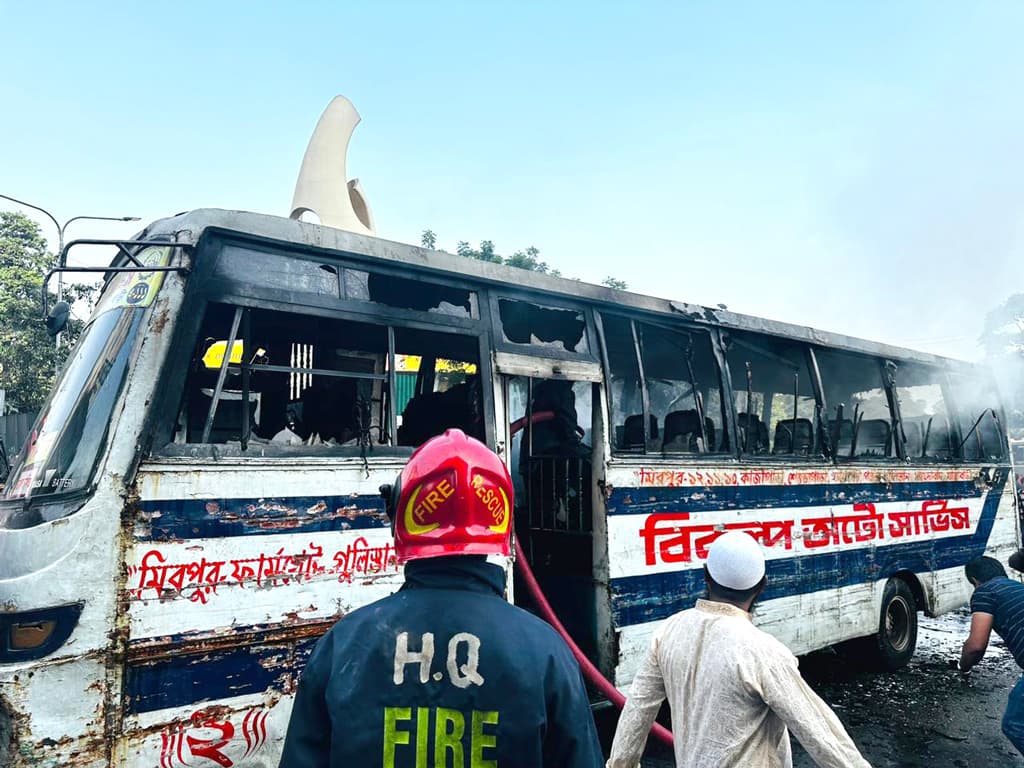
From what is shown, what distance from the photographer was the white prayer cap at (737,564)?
2.46 metres

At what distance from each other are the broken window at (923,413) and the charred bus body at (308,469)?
1738 millimetres

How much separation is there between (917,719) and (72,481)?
6.18 metres

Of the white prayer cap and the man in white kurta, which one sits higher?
the white prayer cap

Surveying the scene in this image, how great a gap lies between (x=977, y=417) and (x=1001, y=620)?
5.73 meters

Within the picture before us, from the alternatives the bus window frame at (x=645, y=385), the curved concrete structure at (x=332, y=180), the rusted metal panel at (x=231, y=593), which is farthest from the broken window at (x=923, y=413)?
the curved concrete structure at (x=332, y=180)

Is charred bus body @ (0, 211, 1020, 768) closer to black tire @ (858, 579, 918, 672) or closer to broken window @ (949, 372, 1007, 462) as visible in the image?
black tire @ (858, 579, 918, 672)

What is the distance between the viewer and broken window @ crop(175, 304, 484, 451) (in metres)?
3.30

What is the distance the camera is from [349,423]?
3.76 metres

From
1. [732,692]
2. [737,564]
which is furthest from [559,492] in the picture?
[732,692]

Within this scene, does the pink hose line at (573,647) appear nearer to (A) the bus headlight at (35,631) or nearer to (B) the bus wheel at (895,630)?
(A) the bus headlight at (35,631)

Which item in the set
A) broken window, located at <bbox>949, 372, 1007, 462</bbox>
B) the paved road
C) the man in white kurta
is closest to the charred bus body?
the paved road

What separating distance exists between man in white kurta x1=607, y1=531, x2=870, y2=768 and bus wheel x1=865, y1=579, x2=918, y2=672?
5.37m

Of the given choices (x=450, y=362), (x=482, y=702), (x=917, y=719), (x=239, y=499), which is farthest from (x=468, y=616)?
(x=917, y=719)

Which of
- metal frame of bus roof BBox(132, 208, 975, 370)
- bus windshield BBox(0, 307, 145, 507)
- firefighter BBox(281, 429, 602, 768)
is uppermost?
metal frame of bus roof BBox(132, 208, 975, 370)
